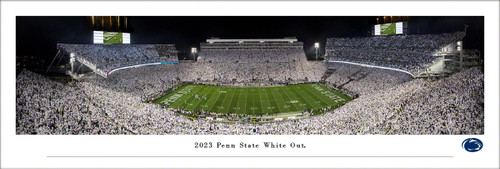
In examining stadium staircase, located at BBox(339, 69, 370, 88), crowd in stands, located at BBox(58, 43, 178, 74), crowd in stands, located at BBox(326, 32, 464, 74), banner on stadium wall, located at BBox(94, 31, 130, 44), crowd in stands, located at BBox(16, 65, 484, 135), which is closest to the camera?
crowd in stands, located at BBox(16, 65, 484, 135)

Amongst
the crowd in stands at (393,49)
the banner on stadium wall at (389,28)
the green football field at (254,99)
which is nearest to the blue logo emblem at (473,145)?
the green football field at (254,99)

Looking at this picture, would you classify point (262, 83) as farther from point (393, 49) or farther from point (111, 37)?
point (111, 37)

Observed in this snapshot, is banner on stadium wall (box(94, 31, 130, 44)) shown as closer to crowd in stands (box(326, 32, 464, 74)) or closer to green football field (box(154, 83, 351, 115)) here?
green football field (box(154, 83, 351, 115))

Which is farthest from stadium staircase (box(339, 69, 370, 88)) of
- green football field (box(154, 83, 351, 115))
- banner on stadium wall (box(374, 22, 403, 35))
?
banner on stadium wall (box(374, 22, 403, 35))

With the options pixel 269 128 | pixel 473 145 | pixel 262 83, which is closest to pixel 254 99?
pixel 262 83

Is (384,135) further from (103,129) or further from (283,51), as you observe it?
(283,51)

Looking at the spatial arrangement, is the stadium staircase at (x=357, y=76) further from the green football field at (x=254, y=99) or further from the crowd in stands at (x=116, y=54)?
the crowd in stands at (x=116, y=54)
